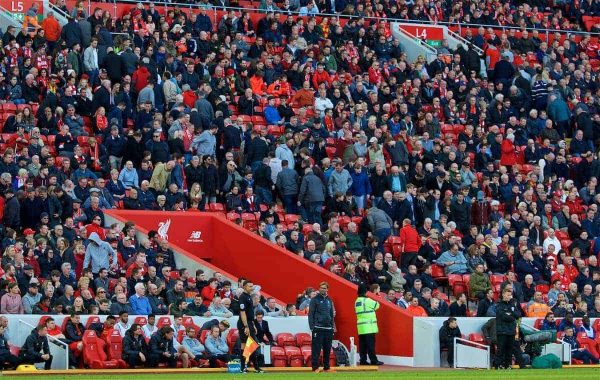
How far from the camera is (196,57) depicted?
124ft

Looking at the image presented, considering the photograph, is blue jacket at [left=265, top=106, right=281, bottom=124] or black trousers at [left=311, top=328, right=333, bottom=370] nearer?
black trousers at [left=311, top=328, right=333, bottom=370]

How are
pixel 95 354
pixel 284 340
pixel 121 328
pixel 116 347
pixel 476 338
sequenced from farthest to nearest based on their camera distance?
pixel 476 338
pixel 284 340
pixel 121 328
pixel 116 347
pixel 95 354

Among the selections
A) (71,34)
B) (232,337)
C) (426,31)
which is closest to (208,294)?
(232,337)

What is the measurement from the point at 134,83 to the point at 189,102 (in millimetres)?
1406

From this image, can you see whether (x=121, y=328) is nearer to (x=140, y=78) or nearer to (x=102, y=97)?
(x=102, y=97)

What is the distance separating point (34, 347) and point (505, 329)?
828cm

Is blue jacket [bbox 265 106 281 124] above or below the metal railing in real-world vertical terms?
below

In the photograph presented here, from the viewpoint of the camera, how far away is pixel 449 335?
1154 inches

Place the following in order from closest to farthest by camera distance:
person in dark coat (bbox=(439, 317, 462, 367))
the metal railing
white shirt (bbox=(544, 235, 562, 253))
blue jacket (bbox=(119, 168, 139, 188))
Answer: person in dark coat (bbox=(439, 317, 462, 367))
blue jacket (bbox=(119, 168, 139, 188))
white shirt (bbox=(544, 235, 562, 253))
the metal railing

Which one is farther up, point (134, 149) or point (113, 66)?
point (113, 66)

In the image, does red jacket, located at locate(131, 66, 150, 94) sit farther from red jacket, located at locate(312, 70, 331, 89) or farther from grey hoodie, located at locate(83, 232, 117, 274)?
grey hoodie, located at locate(83, 232, 117, 274)

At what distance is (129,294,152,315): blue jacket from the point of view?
28.2 m

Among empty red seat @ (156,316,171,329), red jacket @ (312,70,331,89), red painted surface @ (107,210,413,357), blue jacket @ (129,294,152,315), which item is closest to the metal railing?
red jacket @ (312,70,331,89)

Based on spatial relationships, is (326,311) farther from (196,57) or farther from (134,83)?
(196,57)
